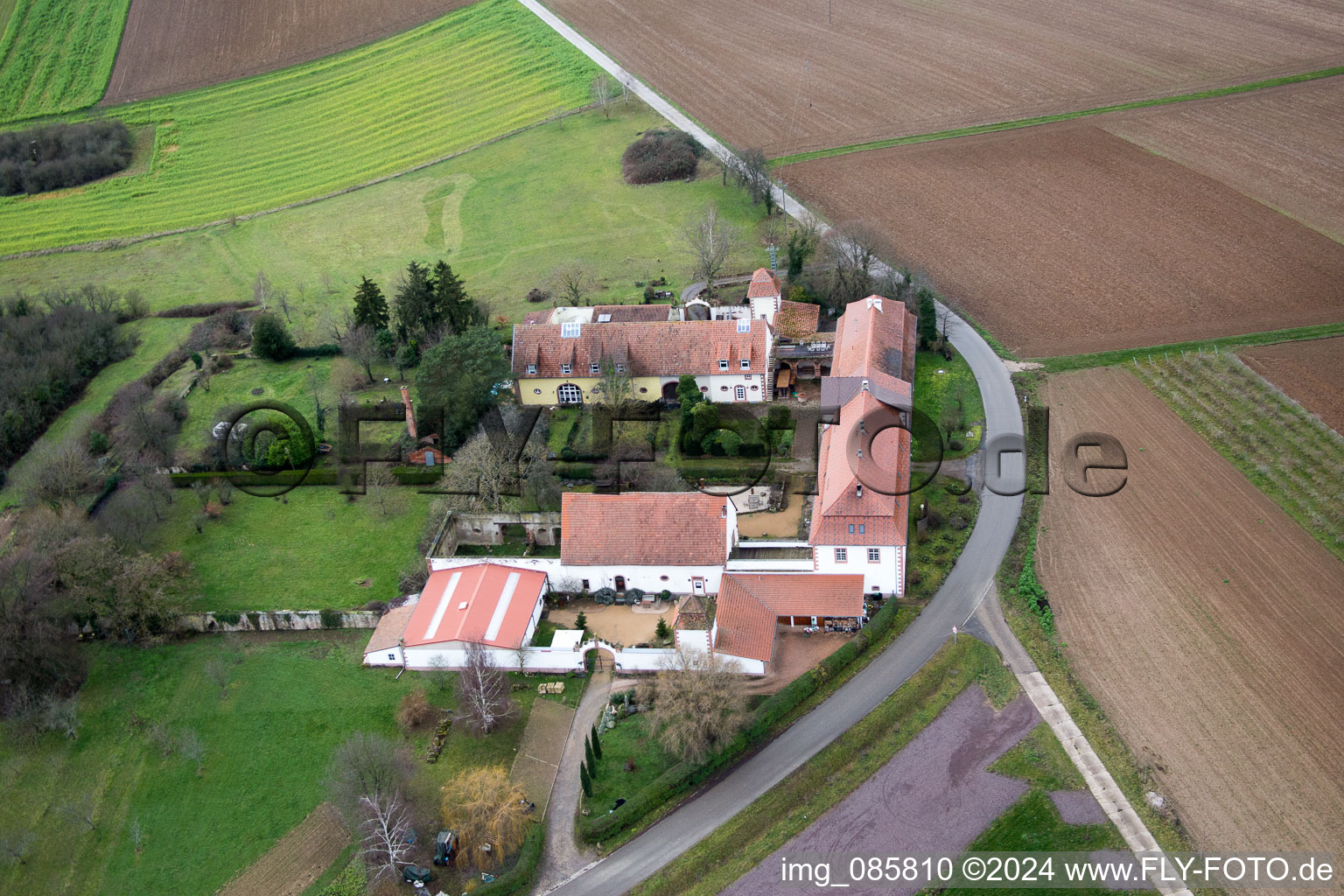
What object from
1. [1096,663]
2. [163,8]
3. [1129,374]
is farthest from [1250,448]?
[163,8]

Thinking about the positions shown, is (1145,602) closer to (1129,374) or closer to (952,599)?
(952,599)

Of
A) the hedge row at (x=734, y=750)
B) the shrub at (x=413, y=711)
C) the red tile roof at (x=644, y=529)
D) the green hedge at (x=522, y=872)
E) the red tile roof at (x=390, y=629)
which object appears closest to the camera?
the green hedge at (x=522, y=872)

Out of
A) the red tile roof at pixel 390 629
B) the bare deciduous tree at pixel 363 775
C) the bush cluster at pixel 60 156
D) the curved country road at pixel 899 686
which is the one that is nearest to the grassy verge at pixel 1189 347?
the curved country road at pixel 899 686

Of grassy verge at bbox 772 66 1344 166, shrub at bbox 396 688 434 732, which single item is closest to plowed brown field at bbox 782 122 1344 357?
grassy verge at bbox 772 66 1344 166

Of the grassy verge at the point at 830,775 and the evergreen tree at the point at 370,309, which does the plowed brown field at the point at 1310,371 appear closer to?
the grassy verge at the point at 830,775

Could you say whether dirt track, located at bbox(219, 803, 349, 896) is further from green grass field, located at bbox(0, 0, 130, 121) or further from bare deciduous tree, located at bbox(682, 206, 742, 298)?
green grass field, located at bbox(0, 0, 130, 121)
